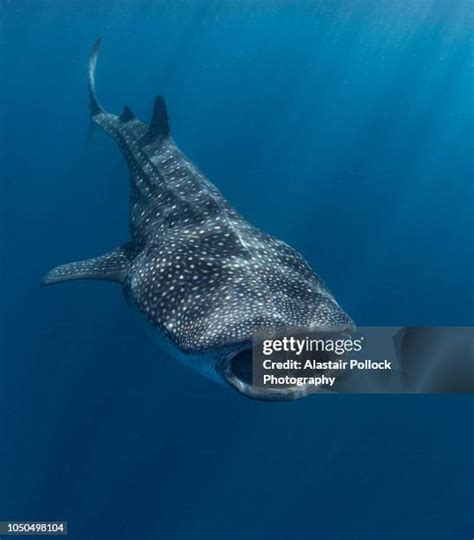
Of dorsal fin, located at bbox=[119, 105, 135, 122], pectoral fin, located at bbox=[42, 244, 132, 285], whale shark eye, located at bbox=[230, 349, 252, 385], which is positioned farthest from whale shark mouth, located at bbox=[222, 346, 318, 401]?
dorsal fin, located at bbox=[119, 105, 135, 122]

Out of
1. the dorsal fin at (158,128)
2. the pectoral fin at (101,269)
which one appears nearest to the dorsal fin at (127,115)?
the dorsal fin at (158,128)

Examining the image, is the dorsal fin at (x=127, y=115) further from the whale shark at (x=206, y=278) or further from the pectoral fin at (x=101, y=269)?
the pectoral fin at (x=101, y=269)

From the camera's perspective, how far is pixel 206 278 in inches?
166

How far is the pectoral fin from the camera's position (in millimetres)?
5527

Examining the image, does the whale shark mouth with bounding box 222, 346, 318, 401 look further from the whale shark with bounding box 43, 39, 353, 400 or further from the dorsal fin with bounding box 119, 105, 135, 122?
the dorsal fin with bounding box 119, 105, 135, 122

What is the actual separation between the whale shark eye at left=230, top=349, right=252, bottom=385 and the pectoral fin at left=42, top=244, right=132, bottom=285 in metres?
1.95

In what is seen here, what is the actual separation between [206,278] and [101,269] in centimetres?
192

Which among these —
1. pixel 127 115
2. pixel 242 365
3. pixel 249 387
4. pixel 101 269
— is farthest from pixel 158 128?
pixel 249 387

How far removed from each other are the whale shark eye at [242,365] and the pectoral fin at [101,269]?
6.39 feet

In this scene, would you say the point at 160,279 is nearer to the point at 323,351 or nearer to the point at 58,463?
the point at 323,351

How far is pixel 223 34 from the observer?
2412cm

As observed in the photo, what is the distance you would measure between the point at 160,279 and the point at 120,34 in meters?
16.8

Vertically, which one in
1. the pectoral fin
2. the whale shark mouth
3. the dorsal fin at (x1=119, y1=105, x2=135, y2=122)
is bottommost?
the whale shark mouth

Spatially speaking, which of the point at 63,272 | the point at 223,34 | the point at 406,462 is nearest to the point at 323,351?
the point at 63,272
